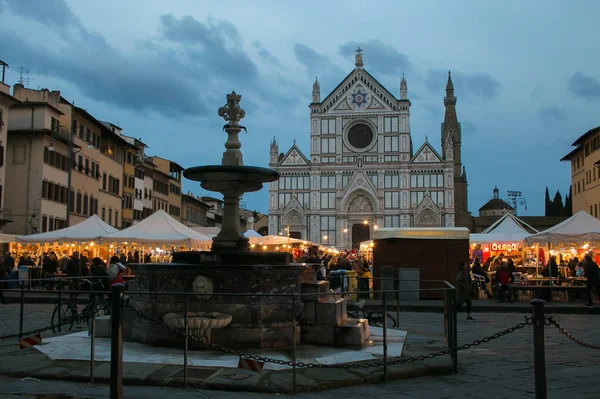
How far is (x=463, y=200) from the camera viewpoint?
97.0m

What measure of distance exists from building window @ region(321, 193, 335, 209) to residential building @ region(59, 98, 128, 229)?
29.6 metres

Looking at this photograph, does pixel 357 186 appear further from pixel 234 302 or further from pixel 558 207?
pixel 234 302

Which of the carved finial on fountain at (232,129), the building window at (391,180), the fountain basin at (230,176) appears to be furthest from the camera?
the building window at (391,180)

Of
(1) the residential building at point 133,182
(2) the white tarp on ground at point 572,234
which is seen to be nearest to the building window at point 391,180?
(1) the residential building at point 133,182

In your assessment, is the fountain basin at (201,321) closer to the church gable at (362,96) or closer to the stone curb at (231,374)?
the stone curb at (231,374)

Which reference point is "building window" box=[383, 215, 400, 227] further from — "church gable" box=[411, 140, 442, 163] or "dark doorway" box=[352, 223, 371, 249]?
"church gable" box=[411, 140, 442, 163]

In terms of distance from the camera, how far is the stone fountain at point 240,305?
9.06 metres

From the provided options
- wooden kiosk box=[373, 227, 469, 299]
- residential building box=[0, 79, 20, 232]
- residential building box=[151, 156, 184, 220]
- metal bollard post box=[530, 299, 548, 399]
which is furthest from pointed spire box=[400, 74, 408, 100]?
metal bollard post box=[530, 299, 548, 399]

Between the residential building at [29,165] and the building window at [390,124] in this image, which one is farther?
the building window at [390,124]

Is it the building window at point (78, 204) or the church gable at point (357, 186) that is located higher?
the church gable at point (357, 186)

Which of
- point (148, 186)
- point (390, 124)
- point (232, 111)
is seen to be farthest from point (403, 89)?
point (232, 111)

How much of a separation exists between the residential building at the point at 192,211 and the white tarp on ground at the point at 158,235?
45.6 m

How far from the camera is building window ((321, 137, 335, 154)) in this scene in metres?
73.9

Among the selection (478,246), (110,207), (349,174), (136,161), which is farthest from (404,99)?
(478,246)
